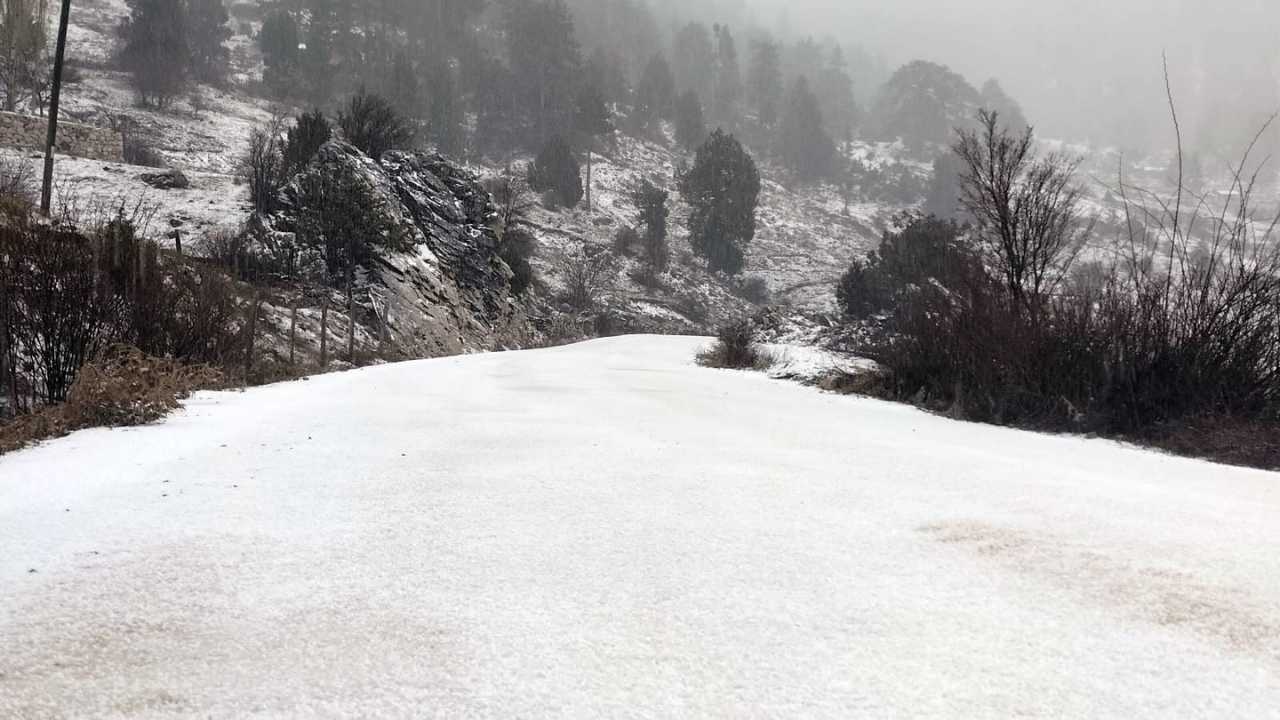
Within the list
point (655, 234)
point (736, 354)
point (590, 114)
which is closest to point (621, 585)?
point (736, 354)

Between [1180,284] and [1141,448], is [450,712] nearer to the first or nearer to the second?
[1141,448]

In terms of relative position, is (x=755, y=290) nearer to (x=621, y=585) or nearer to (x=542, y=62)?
(x=542, y=62)

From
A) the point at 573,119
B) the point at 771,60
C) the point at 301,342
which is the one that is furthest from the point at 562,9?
the point at 301,342

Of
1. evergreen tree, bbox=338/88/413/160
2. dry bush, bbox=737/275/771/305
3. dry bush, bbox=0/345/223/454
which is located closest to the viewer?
dry bush, bbox=0/345/223/454

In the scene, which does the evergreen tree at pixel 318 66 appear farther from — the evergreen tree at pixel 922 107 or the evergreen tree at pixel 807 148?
the evergreen tree at pixel 922 107

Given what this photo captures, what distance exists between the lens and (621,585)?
1841mm

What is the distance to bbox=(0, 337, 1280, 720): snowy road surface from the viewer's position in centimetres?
130

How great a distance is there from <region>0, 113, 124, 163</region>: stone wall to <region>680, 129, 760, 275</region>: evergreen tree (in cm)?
4015

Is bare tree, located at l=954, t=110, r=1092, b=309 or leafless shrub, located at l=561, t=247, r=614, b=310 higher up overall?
leafless shrub, located at l=561, t=247, r=614, b=310

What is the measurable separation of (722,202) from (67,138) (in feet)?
143

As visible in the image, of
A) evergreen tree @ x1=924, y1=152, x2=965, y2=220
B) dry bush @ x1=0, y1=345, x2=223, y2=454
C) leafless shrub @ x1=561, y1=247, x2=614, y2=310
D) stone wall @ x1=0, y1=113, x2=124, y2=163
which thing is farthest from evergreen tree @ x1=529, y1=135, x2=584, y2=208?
dry bush @ x1=0, y1=345, x2=223, y2=454

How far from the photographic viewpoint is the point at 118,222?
227 inches

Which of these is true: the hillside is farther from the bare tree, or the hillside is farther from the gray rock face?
the bare tree

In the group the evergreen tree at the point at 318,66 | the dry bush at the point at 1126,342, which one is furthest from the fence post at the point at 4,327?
the evergreen tree at the point at 318,66
